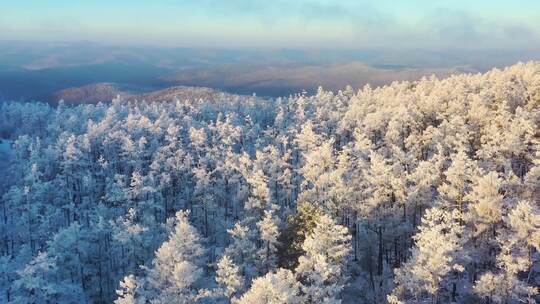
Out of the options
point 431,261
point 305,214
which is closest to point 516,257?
point 431,261

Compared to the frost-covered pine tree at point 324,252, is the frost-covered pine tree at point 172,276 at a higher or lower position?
lower

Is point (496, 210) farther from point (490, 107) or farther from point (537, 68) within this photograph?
point (537, 68)

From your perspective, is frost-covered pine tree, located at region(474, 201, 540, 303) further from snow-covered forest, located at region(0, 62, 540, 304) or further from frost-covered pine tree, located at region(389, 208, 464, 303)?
frost-covered pine tree, located at region(389, 208, 464, 303)

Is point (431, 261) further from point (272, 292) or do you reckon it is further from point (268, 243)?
point (268, 243)

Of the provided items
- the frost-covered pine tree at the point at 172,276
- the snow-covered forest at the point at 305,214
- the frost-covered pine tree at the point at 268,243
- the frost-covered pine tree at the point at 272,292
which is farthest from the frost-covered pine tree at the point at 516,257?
the frost-covered pine tree at the point at 172,276

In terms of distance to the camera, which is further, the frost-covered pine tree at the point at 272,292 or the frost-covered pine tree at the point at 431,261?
the frost-covered pine tree at the point at 431,261

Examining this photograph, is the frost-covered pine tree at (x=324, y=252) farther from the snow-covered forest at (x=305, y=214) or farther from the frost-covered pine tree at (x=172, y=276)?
the frost-covered pine tree at (x=172, y=276)

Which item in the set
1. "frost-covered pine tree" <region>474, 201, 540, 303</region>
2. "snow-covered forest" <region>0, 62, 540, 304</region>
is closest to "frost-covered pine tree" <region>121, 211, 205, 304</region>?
"snow-covered forest" <region>0, 62, 540, 304</region>

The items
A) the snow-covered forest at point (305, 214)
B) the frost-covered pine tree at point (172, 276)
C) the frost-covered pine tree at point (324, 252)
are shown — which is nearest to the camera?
the frost-covered pine tree at point (324, 252)
